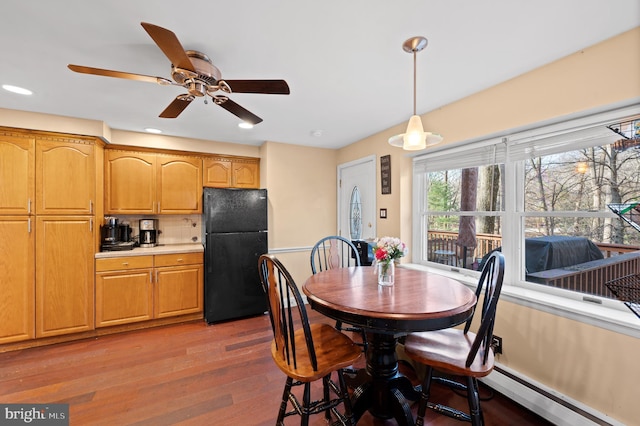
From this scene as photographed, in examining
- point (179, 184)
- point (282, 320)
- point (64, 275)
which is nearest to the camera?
point (282, 320)

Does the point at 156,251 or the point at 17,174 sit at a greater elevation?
the point at 17,174

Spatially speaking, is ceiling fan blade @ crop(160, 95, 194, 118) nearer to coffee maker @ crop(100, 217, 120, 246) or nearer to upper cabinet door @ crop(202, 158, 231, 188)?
upper cabinet door @ crop(202, 158, 231, 188)

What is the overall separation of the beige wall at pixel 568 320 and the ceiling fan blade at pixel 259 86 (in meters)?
1.60

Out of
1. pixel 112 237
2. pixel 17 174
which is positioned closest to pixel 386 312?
pixel 112 237

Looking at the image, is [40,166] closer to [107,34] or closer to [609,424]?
[107,34]

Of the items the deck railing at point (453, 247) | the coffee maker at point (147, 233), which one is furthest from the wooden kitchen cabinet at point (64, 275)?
the deck railing at point (453, 247)

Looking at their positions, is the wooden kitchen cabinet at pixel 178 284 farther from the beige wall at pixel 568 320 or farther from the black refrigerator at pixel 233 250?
the beige wall at pixel 568 320

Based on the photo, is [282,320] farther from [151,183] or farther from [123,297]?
[151,183]

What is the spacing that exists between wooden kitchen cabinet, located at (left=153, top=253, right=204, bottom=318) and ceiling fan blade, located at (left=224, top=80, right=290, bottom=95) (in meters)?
2.34

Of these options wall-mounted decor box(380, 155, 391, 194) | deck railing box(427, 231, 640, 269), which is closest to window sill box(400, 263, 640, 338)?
deck railing box(427, 231, 640, 269)

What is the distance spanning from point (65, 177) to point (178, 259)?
4.57 feet

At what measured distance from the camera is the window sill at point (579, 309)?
54.7 inches

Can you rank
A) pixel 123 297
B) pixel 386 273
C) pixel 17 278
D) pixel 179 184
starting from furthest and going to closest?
pixel 179 184 → pixel 123 297 → pixel 17 278 → pixel 386 273

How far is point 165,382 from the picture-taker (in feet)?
6.65
